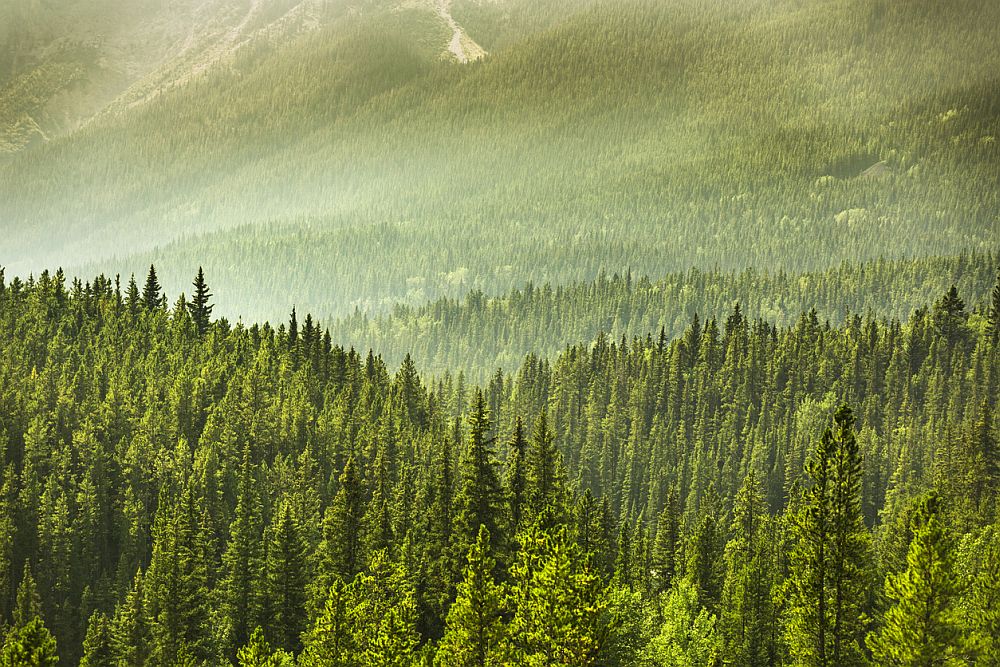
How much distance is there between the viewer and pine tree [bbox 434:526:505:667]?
58344 mm

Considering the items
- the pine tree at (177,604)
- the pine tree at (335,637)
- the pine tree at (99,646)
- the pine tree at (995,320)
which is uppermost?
the pine tree at (995,320)

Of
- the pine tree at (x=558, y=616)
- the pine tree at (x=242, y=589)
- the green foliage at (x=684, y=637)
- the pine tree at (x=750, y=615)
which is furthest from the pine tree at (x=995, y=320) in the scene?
the pine tree at (x=558, y=616)

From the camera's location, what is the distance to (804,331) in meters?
197

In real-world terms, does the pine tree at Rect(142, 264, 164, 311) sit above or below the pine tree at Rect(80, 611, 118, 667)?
above

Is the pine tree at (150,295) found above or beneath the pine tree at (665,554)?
above

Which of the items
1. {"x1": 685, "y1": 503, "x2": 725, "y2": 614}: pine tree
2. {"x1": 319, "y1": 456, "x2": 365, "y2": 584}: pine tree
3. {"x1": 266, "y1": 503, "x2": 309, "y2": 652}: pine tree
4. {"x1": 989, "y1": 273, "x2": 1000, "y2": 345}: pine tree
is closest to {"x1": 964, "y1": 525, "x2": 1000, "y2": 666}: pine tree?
{"x1": 685, "y1": 503, "x2": 725, "y2": 614}: pine tree

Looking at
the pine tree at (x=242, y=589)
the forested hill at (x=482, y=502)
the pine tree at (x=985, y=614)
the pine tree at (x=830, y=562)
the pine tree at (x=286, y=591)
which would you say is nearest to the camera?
the pine tree at (x=985, y=614)

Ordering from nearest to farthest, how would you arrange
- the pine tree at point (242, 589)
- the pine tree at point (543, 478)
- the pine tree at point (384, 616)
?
the pine tree at point (384, 616)
the pine tree at point (543, 478)
the pine tree at point (242, 589)

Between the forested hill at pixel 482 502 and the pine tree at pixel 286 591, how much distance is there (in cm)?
22

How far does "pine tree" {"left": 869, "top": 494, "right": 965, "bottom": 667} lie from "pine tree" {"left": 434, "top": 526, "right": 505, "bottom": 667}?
1766 centimetres

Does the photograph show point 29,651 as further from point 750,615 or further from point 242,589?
point 750,615

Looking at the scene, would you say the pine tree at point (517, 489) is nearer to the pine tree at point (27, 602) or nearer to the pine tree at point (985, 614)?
the pine tree at point (985, 614)

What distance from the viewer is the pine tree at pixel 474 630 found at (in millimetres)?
58344

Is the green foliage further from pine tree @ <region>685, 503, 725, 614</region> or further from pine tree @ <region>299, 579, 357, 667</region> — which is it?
pine tree @ <region>299, 579, 357, 667</region>
